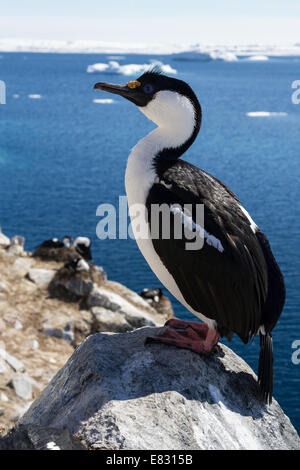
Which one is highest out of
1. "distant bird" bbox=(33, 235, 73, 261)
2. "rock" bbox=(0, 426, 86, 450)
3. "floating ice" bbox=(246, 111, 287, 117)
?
"rock" bbox=(0, 426, 86, 450)

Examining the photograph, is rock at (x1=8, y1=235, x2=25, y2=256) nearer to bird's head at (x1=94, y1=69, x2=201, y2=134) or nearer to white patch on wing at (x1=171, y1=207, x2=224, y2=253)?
bird's head at (x1=94, y1=69, x2=201, y2=134)

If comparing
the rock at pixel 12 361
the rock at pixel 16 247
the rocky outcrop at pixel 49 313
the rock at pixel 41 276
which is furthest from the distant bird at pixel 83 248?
the rock at pixel 12 361

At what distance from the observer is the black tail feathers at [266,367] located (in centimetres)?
641

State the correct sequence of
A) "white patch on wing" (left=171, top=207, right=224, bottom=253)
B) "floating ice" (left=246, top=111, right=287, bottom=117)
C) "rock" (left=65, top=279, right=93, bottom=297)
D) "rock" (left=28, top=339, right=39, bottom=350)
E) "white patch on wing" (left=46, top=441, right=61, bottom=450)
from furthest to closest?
"floating ice" (left=246, top=111, right=287, bottom=117) < "rock" (left=65, top=279, right=93, bottom=297) < "rock" (left=28, top=339, right=39, bottom=350) < "white patch on wing" (left=171, top=207, right=224, bottom=253) < "white patch on wing" (left=46, top=441, right=61, bottom=450)

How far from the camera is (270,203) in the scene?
38.9 m

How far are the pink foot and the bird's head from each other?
231cm

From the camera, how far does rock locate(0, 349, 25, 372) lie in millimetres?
16188

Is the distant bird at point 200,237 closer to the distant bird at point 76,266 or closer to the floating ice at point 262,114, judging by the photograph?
the distant bird at point 76,266

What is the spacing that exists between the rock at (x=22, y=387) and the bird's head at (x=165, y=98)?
10.3 m

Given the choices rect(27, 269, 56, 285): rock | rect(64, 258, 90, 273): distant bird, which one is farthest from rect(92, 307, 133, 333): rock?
rect(27, 269, 56, 285): rock

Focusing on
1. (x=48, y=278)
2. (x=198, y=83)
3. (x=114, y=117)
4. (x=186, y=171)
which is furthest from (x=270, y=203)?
(x=198, y=83)

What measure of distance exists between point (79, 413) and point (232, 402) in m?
1.64

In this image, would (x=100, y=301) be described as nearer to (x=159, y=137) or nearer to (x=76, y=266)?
(x=76, y=266)

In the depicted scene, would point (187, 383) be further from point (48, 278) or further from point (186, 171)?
point (48, 278)
